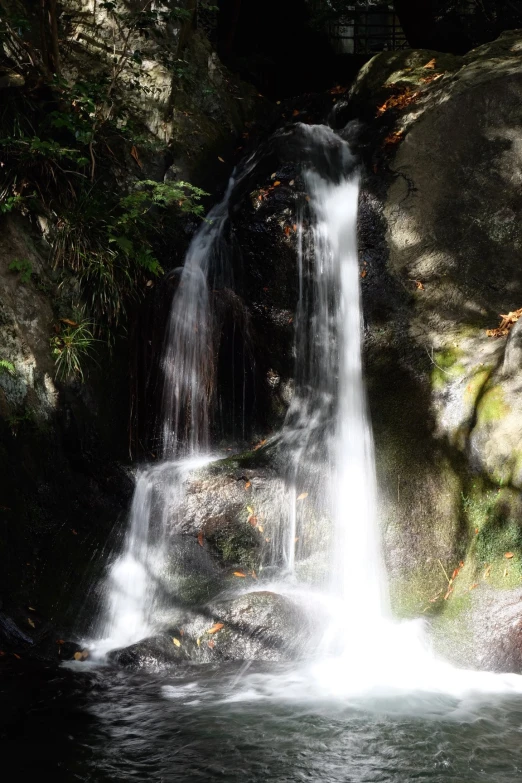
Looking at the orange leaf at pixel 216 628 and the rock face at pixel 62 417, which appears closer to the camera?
the orange leaf at pixel 216 628

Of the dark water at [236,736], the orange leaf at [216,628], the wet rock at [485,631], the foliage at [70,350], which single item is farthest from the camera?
the foliage at [70,350]

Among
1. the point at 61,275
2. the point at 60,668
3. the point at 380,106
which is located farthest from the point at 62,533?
the point at 380,106

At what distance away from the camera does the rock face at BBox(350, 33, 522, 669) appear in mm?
5031

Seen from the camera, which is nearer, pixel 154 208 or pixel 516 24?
pixel 154 208

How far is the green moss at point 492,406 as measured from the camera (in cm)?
514

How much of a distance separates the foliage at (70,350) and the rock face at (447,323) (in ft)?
8.96

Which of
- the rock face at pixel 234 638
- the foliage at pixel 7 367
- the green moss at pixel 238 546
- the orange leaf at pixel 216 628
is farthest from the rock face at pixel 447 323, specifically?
the foliage at pixel 7 367

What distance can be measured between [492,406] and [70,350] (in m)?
3.73

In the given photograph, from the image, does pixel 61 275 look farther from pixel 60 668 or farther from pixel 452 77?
pixel 452 77

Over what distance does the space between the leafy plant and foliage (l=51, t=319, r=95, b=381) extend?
0.57 metres

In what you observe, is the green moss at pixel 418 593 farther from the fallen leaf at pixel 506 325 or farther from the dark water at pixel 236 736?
the fallen leaf at pixel 506 325

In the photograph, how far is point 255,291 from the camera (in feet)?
23.8

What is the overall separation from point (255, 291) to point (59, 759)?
193 inches

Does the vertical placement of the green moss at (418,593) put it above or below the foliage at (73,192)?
below
